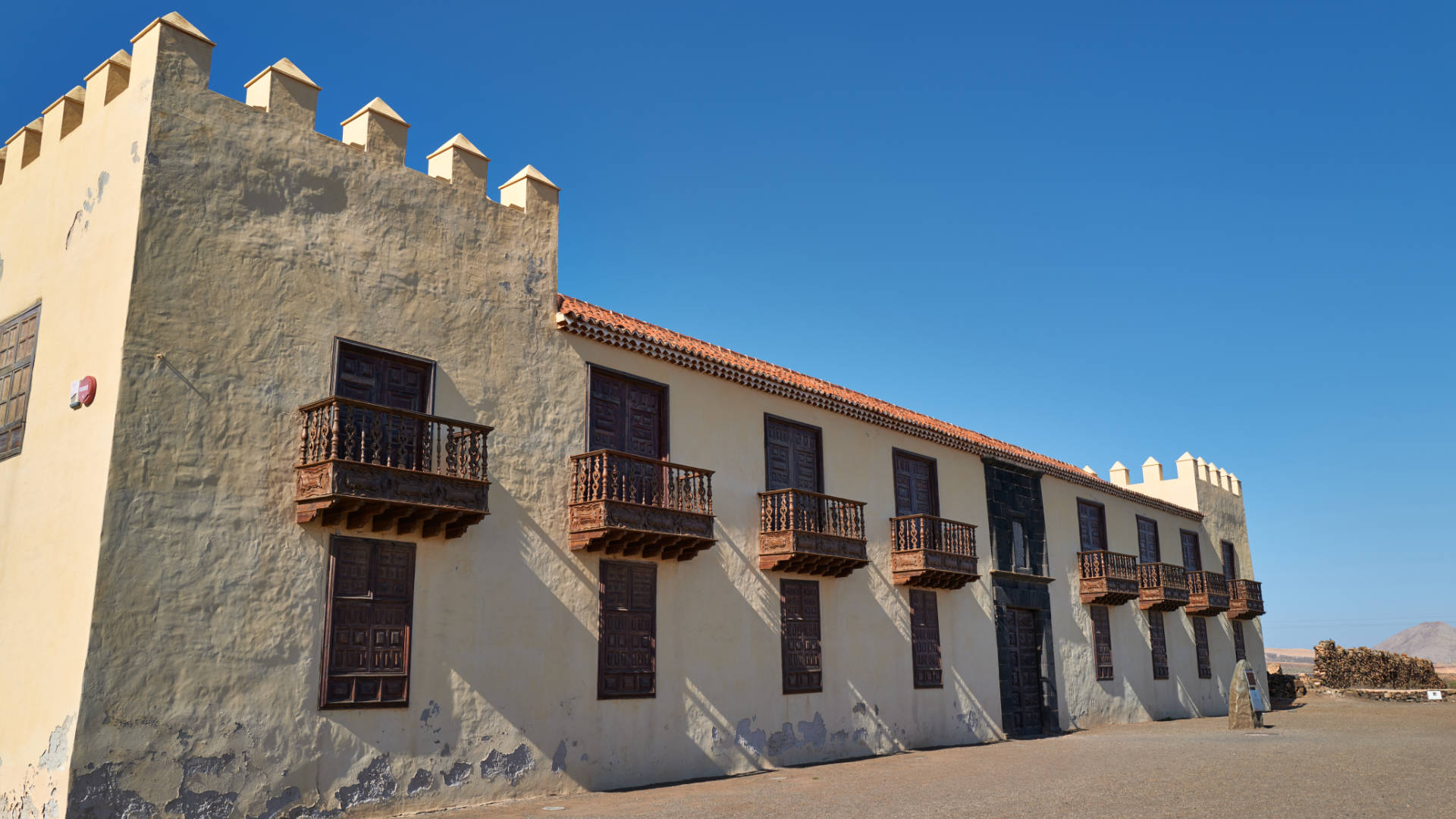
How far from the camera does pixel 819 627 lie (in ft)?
53.3

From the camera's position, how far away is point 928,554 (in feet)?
58.1

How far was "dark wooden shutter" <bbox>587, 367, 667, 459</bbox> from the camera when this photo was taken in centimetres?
1373

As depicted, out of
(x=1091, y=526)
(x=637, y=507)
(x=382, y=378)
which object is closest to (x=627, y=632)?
(x=637, y=507)

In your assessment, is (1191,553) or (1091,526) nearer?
(1091,526)

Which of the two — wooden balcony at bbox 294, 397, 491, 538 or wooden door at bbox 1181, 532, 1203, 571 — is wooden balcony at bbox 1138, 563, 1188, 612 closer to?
wooden door at bbox 1181, 532, 1203, 571

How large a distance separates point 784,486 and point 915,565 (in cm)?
300

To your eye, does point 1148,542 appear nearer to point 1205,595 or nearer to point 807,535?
point 1205,595

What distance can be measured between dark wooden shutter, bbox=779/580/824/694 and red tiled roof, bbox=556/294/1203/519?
3.11 m

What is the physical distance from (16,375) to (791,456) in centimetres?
1037

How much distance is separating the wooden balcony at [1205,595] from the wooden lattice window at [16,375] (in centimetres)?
Answer: 2593

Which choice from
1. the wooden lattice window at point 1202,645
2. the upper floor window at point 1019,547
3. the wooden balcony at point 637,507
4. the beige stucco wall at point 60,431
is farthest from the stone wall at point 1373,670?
the beige stucco wall at point 60,431

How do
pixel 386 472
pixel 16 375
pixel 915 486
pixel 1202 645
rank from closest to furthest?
pixel 386 472 → pixel 16 375 → pixel 915 486 → pixel 1202 645

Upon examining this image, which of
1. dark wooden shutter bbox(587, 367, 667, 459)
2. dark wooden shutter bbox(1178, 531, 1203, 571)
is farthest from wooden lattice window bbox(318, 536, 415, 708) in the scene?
dark wooden shutter bbox(1178, 531, 1203, 571)

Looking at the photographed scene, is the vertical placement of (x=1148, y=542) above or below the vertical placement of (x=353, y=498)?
above
